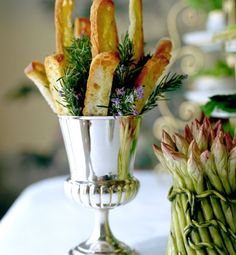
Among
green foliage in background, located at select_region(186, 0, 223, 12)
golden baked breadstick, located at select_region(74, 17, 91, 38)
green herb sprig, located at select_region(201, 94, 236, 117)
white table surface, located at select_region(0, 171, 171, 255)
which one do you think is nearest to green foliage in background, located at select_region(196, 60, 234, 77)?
green foliage in background, located at select_region(186, 0, 223, 12)

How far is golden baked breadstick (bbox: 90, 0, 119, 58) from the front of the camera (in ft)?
2.04

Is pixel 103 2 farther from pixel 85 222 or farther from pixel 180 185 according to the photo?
pixel 85 222

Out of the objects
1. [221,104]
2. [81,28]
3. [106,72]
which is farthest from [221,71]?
[106,72]

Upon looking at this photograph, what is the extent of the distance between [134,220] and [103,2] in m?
0.40

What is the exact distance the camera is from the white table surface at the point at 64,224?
73 centimetres

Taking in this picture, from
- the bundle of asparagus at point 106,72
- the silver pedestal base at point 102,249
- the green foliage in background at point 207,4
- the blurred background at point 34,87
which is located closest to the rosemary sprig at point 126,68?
the bundle of asparagus at point 106,72

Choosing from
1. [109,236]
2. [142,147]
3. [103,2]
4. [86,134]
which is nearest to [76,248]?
[109,236]

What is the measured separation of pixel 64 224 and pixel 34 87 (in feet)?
3.64

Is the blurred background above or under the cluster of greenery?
under

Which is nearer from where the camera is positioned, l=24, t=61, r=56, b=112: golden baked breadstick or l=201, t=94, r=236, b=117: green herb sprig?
l=24, t=61, r=56, b=112: golden baked breadstick

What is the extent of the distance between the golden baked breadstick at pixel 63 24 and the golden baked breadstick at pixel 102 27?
0.07 metres

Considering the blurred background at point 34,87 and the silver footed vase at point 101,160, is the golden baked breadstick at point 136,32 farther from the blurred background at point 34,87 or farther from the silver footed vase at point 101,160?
the blurred background at point 34,87

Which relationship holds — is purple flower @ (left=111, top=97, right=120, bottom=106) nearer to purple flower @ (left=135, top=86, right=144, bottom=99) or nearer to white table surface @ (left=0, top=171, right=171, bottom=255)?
purple flower @ (left=135, top=86, right=144, bottom=99)

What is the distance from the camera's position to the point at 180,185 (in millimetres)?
578
